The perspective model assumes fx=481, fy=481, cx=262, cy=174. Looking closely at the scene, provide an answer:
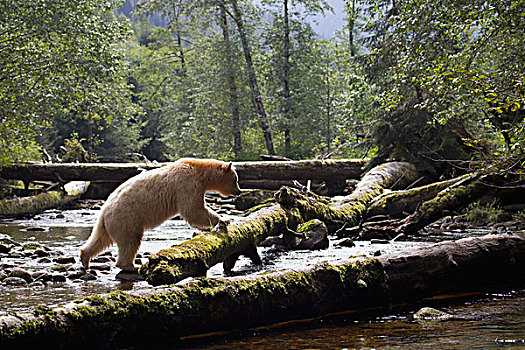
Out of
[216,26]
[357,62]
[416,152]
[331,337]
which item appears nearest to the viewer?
[331,337]

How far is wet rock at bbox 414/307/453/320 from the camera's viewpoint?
4.18 metres

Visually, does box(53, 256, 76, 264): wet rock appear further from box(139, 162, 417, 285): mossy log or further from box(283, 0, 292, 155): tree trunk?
box(283, 0, 292, 155): tree trunk

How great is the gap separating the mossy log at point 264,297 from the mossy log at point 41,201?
12370 millimetres

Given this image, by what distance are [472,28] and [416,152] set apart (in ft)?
20.8

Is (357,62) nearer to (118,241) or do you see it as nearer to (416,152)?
(416,152)

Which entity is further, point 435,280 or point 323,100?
point 323,100

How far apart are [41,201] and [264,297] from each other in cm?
1369

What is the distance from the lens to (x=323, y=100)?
2595 cm

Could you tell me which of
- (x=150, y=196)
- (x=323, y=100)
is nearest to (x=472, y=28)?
(x=150, y=196)

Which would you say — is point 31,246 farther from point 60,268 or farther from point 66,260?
point 60,268

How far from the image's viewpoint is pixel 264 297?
398 centimetres

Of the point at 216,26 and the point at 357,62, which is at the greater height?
the point at 216,26

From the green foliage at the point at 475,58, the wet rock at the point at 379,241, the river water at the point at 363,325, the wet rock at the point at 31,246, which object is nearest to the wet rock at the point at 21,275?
the river water at the point at 363,325

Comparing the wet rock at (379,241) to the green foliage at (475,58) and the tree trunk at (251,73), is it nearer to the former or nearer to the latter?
the green foliage at (475,58)
